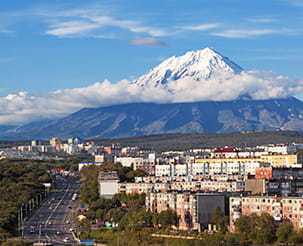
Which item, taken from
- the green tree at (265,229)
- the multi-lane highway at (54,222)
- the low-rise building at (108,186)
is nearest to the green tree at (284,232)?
the green tree at (265,229)

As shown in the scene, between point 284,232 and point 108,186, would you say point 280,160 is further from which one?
point 284,232

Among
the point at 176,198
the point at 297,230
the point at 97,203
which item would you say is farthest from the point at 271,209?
the point at 97,203

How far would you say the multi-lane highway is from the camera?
74.8m

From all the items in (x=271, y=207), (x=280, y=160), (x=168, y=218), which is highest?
(x=280, y=160)

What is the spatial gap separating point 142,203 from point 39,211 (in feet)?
61.0

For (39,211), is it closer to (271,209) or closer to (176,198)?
(176,198)

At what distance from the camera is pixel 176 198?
3041 inches

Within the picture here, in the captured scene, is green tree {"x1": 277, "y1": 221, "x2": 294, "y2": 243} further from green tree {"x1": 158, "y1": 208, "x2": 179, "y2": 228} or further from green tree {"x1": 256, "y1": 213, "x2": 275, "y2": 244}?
green tree {"x1": 158, "y1": 208, "x2": 179, "y2": 228}

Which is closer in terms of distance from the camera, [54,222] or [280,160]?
[54,222]

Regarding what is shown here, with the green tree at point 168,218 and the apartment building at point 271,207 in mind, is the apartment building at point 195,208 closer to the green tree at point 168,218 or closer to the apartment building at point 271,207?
the green tree at point 168,218

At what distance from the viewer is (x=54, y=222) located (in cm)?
8962

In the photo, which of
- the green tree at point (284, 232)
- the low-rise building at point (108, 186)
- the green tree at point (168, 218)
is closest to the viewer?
the green tree at point (284, 232)

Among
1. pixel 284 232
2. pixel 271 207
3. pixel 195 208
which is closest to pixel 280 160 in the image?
pixel 195 208

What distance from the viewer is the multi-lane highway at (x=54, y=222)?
7485 centimetres
